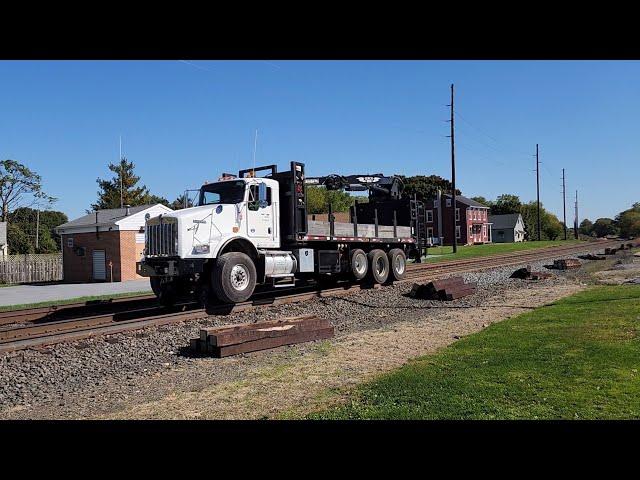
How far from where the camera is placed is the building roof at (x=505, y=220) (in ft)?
323

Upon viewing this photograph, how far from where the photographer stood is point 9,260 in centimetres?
3203

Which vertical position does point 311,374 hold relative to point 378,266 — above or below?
below

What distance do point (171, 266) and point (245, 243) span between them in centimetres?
222

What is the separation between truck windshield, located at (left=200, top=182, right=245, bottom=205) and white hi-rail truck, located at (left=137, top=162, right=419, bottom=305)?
26 mm

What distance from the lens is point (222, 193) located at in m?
14.6

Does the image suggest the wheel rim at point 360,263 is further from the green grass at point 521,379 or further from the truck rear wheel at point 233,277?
the green grass at point 521,379

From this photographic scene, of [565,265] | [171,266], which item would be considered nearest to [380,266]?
[171,266]

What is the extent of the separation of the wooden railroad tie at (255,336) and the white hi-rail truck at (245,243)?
347 centimetres

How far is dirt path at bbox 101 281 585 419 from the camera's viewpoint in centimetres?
603

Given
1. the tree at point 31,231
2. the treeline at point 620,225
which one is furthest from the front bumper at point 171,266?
the treeline at point 620,225

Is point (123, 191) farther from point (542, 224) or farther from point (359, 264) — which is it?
point (542, 224)
